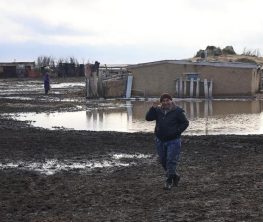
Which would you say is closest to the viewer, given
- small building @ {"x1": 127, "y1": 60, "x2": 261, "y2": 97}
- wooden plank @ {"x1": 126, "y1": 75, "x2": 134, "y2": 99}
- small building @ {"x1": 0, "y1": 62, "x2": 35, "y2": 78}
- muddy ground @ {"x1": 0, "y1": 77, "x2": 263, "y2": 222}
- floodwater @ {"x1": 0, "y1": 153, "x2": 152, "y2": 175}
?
muddy ground @ {"x1": 0, "y1": 77, "x2": 263, "y2": 222}

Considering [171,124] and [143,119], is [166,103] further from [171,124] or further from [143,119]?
[143,119]

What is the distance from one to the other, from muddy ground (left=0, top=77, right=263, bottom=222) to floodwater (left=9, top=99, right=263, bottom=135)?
10.8 ft

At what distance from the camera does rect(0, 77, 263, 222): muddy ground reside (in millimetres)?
7660

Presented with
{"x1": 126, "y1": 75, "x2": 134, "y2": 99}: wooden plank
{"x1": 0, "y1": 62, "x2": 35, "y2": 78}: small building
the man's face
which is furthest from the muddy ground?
{"x1": 0, "y1": 62, "x2": 35, "y2": 78}: small building

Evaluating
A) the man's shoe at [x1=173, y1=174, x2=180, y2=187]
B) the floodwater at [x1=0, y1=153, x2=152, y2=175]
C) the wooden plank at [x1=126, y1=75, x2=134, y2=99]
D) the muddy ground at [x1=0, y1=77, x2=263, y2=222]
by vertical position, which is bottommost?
the floodwater at [x1=0, y1=153, x2=152, y2=175]

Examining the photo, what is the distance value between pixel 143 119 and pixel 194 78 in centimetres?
1594

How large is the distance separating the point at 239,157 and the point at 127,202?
199 inches

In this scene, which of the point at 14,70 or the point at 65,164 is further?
the point at 14,70

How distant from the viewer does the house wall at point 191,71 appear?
37969mm

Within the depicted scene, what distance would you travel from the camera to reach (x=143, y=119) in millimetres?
23422

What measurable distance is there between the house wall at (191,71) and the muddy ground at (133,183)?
22.1m

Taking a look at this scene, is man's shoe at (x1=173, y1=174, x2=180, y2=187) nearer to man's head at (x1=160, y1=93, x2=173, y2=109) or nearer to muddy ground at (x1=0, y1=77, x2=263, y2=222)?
muddy ground at (x1=0, y1=77, x2=263, y2=222)

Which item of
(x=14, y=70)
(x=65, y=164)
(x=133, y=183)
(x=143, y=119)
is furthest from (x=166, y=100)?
(x=14, y=70)

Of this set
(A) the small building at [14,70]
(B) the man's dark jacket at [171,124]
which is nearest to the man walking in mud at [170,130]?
(B) the man's dark jacket at [171,124]
